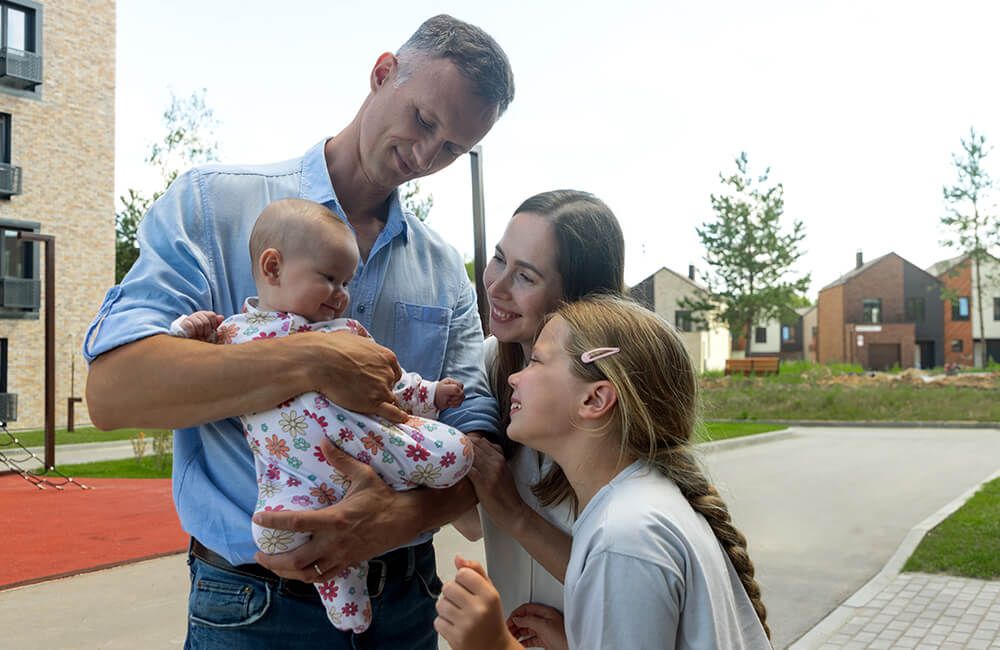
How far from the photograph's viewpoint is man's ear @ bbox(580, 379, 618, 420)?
216 cm

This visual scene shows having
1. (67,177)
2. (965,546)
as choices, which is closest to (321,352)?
(965,546)

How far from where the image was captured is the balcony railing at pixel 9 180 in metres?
27.0

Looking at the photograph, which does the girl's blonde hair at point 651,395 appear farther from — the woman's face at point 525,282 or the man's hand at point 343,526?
the man's hand at point 343,526

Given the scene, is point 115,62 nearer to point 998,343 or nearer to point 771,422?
point 771,422

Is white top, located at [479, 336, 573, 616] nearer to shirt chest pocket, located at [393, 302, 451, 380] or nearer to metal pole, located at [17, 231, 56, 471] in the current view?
shirt chest pocket, located at [393, 302, 451, 380]

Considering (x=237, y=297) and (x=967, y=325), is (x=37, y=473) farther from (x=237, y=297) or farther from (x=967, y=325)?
(x=967, y=325)

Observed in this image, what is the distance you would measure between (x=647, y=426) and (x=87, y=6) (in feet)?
106

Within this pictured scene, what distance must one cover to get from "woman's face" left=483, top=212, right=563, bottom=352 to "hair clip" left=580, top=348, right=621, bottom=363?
0.84 ft

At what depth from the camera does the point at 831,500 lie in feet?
40.1

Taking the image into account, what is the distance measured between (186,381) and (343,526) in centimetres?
43

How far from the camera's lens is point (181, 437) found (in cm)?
211

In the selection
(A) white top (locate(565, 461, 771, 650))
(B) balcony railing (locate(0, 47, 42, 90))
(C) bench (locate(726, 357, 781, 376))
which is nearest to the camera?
(A) white top (locate(565, 461, 771, 650))

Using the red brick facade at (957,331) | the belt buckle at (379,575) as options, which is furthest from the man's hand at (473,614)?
the red brick facade at (957,331)

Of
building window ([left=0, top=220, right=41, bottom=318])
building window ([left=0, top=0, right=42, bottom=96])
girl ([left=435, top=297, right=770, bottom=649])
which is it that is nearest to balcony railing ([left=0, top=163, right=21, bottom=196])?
building window ([left=0, top=220, right=41, bottom=318])
